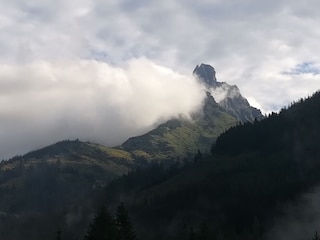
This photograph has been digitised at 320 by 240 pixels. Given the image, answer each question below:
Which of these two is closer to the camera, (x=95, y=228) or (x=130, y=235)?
(x=95, y=228)

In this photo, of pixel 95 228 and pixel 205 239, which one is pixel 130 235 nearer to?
pixel 95 228

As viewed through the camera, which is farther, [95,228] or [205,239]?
[205,239]

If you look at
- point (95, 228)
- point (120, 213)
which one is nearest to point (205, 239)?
point (120, 213)

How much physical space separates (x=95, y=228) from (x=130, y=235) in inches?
708

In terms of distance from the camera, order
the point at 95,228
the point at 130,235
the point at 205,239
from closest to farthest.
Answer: the point at 95,228
the point at 130,235
the point at 205,239

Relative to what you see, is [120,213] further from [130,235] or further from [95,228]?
[95,228]

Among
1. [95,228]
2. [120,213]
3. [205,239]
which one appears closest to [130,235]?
[120,213]

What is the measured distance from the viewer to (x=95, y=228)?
206ft

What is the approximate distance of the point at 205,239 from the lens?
107312 mm

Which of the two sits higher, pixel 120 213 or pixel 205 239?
pixel 120 213

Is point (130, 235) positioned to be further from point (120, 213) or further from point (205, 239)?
point (205, 239)

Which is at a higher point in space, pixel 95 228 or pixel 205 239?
pixel 95 228

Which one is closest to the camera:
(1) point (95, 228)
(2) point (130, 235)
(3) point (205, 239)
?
(1) point (95, 228)

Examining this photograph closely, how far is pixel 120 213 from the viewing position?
81.9 metres
